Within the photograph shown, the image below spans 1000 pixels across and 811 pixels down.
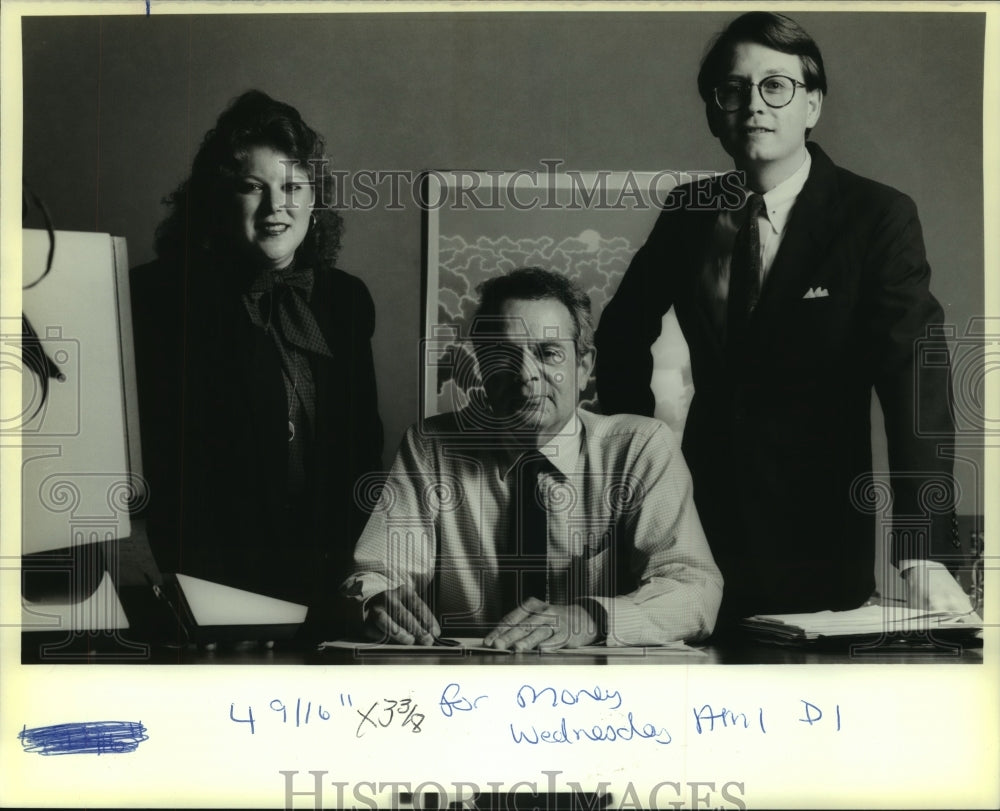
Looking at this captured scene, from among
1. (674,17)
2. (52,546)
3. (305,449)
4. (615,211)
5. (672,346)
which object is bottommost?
(52,546)

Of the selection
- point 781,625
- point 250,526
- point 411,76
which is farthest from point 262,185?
point 781,625

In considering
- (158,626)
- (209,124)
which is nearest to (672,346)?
(209,124)

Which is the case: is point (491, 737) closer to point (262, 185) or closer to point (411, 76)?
point (262, 185)

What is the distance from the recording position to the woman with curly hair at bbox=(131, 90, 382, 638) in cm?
255

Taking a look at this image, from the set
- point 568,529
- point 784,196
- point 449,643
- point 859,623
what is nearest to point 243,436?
point 449,643

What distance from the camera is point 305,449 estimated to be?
2572mm

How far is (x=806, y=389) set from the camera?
2559mm

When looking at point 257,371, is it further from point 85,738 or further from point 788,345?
point 788,345

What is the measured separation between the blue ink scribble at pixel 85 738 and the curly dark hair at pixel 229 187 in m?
1.20

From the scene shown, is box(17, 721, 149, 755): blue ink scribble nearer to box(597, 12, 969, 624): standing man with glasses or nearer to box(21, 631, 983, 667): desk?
box(21, 631, 983, 667): desk

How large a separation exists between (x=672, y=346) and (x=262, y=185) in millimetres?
1125

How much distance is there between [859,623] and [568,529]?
77cm

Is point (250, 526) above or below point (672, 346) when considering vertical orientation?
below

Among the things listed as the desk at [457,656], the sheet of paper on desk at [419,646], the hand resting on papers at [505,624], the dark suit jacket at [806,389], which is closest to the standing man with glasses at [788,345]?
the dark suit jacket at [806,389]
